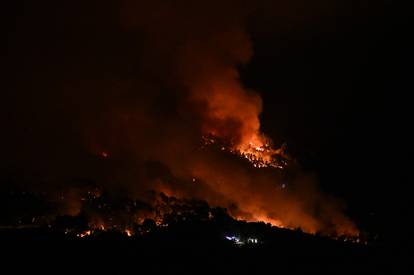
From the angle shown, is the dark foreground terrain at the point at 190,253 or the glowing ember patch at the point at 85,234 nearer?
the dark foreground terrain at the point at 190,253

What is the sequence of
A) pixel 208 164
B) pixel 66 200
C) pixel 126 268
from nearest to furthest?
Result: 1. pixel 126 268
2. pixel 66 200
3. pixel 208 164

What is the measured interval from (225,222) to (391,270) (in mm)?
7696

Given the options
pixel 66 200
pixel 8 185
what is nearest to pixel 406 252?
pixel 66 200

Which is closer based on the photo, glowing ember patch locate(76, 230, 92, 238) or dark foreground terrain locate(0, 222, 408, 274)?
dark foreground terrain locate(0, 222, 408, 274)

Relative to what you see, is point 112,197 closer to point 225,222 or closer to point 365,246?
point 225,222

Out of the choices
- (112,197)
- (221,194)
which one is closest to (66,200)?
(112,197)

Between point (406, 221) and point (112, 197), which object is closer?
point (112, 197)

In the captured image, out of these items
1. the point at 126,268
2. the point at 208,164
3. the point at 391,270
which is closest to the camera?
the point at 126,268

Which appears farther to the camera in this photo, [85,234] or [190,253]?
[85,234]

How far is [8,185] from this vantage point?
3609cm

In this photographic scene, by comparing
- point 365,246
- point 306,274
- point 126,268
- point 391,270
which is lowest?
point 126,268

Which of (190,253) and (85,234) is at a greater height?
(85,234)

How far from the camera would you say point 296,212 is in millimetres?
34844

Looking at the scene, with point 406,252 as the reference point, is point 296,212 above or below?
above
